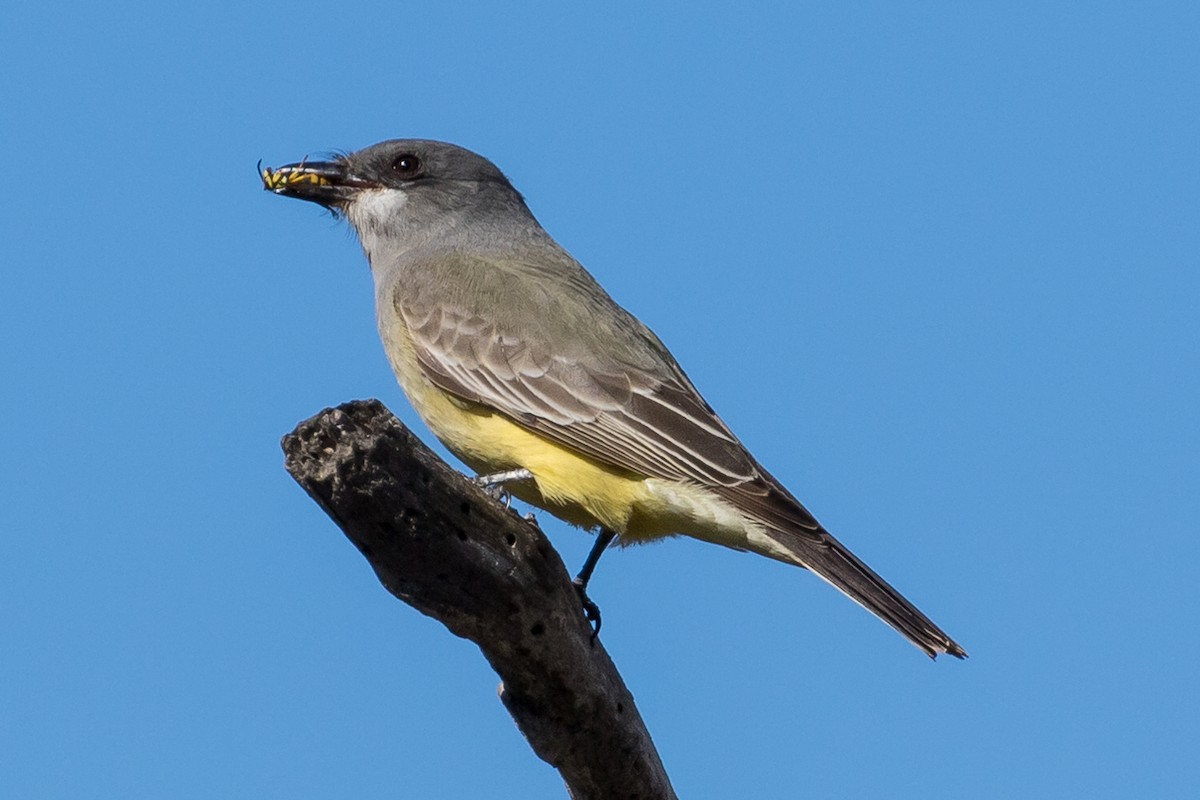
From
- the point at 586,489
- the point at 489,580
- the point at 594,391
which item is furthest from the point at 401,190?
the point at 489,580

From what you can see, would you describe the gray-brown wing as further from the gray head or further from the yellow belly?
the gray head

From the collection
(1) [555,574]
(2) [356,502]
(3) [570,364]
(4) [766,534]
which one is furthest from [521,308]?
(2) [356,502]

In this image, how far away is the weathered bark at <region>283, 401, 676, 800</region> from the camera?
584 cm

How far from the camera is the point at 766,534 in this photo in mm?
8180

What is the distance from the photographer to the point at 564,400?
8.68m

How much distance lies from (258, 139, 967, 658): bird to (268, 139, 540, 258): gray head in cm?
2

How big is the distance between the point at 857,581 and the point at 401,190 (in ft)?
15.8

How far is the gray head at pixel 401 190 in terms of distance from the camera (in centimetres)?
1085

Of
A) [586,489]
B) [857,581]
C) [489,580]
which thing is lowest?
[489,580]

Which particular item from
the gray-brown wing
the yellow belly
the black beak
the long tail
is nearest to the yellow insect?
the black beak

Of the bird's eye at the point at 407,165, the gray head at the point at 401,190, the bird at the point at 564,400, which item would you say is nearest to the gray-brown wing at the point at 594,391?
the bird at the point at 564,400

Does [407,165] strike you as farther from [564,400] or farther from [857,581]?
[857,581]

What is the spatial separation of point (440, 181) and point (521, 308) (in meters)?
1.92

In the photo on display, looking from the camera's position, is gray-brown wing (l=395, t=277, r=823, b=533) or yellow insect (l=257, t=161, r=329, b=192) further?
yellow insect (l=257, t=161, r=329, b=192)
